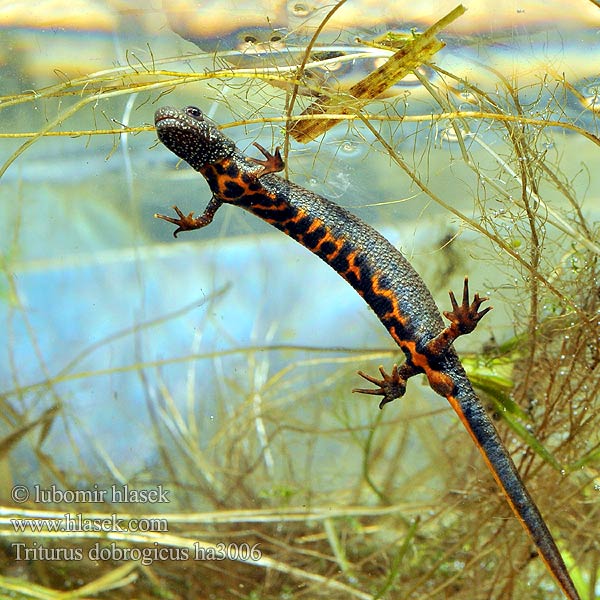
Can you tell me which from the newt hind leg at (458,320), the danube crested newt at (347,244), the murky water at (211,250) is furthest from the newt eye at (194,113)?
the newt hind leg at (458,320)

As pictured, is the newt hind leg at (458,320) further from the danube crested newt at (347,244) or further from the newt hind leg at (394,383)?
the newt hind leg at (394,383)

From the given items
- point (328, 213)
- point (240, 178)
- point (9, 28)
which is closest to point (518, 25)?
point (328, 213)

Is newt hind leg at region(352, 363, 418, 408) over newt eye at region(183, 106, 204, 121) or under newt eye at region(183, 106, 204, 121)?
under

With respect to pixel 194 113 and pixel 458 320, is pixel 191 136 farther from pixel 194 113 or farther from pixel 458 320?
pixel 458 320

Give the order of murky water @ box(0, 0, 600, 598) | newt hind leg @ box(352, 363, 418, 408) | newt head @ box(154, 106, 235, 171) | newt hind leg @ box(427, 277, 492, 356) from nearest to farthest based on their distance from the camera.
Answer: newt hind leg @ box(427, 277, 492, 356)
newt head @ box(154, 106, 235, 171)
newt hind leg @ box(352, 363, 418, 408)
murky water @ box(0, 0, 600, 598)

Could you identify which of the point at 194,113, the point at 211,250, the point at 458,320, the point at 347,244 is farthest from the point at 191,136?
the point at 211,250

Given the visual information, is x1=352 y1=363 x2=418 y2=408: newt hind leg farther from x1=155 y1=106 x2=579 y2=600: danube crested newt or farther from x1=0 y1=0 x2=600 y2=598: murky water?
x1=0 y1=0 x2=600 y2=598: murky water

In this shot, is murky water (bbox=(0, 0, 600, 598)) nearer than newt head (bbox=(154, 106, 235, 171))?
No

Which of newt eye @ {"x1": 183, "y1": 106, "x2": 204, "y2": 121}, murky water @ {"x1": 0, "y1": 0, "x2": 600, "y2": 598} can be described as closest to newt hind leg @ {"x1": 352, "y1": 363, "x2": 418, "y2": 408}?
murky water @ {"x1": 0, "y1": 0, "x2": 600, "y2": 598}

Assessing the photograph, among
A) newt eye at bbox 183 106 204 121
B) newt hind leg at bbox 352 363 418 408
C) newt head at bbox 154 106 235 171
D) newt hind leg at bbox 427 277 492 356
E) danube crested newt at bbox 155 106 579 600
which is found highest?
newt eye at bbox 183 106 204 121
